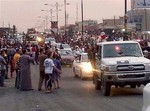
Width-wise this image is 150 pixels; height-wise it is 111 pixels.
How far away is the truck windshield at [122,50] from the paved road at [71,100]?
1.63 metres

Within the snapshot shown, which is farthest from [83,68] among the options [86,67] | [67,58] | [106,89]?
[67,58]

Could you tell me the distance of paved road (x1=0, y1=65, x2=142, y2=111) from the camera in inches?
682

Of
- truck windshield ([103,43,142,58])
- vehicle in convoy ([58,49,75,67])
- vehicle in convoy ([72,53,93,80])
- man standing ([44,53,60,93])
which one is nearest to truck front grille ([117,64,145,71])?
truck windshield ([103,43,142,58])

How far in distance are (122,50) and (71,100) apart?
3.24 metres

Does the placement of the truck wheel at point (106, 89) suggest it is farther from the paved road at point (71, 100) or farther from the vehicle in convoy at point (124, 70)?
the paved road at point (71, 100)

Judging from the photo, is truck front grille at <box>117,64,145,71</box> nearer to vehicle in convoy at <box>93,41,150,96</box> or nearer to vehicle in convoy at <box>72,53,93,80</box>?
vehicle in convoy at <box>93,41,150,96</box>

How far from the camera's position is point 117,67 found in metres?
20.6

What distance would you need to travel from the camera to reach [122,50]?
21781 mm

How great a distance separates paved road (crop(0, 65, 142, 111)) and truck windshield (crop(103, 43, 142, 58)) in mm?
1633

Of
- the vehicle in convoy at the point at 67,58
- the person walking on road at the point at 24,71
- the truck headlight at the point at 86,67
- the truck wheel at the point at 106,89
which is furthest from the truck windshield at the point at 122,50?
the vehicle in convoy at the point at 67,58

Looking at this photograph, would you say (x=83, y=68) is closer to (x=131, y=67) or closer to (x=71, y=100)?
(x=131, y=67)

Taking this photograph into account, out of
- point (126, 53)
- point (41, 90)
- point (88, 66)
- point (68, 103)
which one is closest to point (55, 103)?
point (68, 103)

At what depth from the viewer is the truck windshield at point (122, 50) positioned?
71.2 feet

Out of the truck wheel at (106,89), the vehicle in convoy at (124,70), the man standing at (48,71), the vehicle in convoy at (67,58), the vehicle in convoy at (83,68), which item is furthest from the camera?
the vehicle in convoy at (67,58)
